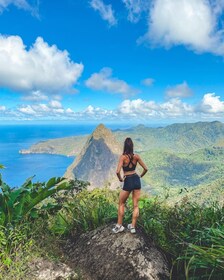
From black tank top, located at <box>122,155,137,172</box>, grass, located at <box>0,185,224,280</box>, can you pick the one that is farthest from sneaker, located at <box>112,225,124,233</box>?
black tank top, located at <box>122,155,137,172</box>

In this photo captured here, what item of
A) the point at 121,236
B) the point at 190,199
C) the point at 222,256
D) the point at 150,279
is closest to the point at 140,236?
the point at 121,236

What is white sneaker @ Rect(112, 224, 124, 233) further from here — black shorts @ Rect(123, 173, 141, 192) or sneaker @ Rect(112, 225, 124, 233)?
black shorts @ Rect(123, 173, 141, 192)

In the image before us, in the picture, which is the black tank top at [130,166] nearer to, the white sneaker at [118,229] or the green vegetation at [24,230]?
the white sneaker at [118,229]

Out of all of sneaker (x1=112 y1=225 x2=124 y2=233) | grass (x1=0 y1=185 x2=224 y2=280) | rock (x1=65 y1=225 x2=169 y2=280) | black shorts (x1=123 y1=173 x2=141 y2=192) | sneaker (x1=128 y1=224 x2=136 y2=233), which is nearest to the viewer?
grass (x1=0 y1=185 x2=224 y2=280)

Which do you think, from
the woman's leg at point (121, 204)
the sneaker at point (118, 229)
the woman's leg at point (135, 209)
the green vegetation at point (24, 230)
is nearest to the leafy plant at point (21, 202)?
the green vegetation at point (24, 230)

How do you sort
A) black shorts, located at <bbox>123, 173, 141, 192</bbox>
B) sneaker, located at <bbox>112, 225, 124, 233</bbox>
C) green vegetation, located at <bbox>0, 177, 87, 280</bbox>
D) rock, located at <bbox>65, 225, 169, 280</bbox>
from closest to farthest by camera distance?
green vegetation, located at <bbox>0, 177, 87, 280</bbox> < rock, located at <bbox>65, 225, 169, 280</bbox> < sneaker, located at <bbox>112, 225, 124, 233</bbox> < black shorts, located at <bbox>123, 173, 141, 192</bbox>

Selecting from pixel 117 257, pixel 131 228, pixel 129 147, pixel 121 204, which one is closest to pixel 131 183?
pixel 121 204

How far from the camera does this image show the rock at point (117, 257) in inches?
184

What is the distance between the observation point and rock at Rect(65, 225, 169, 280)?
15.3 feet

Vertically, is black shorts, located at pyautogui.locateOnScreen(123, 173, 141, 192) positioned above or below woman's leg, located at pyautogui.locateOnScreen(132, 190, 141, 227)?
above

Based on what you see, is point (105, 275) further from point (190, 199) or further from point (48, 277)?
point (190, 199)

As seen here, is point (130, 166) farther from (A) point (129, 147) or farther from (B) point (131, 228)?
(B) point (131, 228)

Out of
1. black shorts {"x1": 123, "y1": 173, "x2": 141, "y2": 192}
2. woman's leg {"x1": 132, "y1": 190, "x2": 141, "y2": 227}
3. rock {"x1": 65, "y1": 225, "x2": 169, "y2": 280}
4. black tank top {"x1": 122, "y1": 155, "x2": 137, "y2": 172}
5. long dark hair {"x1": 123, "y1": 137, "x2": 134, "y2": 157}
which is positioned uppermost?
long dark hair {"x1": 123, "y1": 137, "x2": 134, "y2": 157}

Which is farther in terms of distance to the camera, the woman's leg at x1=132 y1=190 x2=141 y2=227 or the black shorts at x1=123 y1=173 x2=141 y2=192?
the black shorts at x1=123 y1=173 x2=141 y2=192
